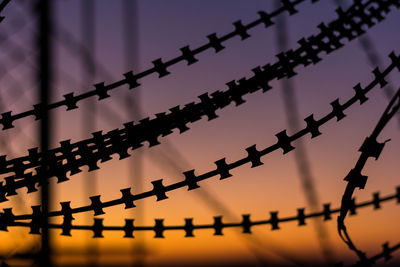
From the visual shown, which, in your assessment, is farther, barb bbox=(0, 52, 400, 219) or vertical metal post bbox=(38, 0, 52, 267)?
vertical metal post bbox=(38, 0, 52, 267)

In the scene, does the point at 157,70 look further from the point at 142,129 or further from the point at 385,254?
the point at 385,254

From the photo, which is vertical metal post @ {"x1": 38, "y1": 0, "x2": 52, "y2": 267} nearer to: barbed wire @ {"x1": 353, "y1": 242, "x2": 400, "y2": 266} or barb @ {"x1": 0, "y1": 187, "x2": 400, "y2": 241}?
barb @ {"x1": 0, "y1": 187, "x2": 400, "y2": 241}

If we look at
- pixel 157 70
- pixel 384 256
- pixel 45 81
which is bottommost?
pixel 384 256

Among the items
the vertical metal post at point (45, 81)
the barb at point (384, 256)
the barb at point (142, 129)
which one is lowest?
the barb at point (384, 256)

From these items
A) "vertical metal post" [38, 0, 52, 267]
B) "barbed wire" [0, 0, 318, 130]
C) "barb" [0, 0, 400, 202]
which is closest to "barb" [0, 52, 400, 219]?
"barb" [0, 0, 400, 202]

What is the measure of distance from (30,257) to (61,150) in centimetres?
483

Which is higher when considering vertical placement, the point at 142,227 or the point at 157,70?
the point at 157,70

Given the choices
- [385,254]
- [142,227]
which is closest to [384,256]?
[385,254]

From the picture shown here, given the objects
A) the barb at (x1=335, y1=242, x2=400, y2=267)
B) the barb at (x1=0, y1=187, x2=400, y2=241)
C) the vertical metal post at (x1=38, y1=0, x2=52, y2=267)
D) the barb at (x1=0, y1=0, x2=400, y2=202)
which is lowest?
the barb at (x1=335, y1=242, x2=400, y2=267)

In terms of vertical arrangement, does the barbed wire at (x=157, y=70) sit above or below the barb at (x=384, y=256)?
above

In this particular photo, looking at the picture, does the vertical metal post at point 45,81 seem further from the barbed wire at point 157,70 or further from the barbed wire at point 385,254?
the barbed wire at point 385,254

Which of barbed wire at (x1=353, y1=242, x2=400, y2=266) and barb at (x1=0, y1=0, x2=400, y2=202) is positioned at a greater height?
barb at (x1=0, y1=0, x2=400, y2=202)

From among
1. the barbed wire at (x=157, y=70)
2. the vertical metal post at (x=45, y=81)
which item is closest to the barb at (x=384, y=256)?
the barbed wire at (x=157, y=70)

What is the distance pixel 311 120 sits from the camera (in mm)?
3750
